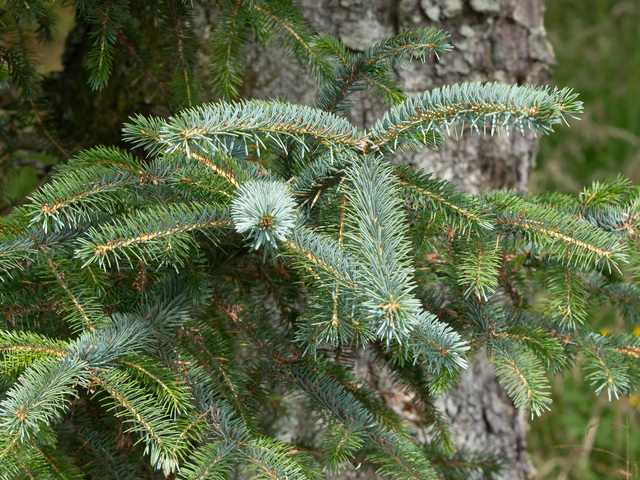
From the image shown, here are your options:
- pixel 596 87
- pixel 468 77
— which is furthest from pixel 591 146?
pixel 468 77

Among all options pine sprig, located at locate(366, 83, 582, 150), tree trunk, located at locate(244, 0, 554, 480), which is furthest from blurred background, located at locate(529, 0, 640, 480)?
pine sprig, located at locate(366, 83, 582, 150)

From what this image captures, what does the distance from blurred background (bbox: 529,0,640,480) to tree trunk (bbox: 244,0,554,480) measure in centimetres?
84

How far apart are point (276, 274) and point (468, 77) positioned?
0.73 metres

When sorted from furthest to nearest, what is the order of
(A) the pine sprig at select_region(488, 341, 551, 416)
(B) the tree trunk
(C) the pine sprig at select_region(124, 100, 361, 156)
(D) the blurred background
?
(D) the blurred background
(B) the tree trunk
(A) the pine sprig at select_region(488, 341, 551, 416)
(C) the pine sprig at select_region(124, 100, 361, 156)

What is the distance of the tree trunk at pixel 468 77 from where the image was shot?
113 cm

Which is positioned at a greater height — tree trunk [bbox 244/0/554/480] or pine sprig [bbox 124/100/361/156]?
tree trunk [bbox 244/0/554/480]

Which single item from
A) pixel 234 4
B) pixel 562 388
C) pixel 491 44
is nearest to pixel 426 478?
pixel 234 4

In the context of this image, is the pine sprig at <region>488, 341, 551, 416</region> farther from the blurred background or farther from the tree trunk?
the blurred background

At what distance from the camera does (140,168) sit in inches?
24.8

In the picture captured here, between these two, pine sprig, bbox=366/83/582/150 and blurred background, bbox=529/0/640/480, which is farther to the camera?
blurred background, bbox=529/0/640/480

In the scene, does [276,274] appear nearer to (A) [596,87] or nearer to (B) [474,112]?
(B) [474,112]

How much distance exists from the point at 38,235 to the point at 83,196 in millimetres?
94

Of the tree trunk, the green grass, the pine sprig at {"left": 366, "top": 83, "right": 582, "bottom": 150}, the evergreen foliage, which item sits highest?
the green grass

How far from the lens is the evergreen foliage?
53 cm
